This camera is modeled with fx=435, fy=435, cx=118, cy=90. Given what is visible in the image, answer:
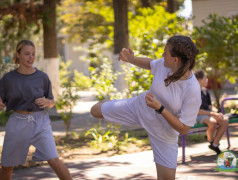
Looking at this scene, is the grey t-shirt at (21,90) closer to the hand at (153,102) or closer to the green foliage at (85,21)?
the hand at (153,102)

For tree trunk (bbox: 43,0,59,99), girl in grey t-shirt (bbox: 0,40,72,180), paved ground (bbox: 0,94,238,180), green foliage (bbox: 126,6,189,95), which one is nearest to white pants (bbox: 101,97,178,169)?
girl in grey t-shirt (bbox: 0,40,72,180)

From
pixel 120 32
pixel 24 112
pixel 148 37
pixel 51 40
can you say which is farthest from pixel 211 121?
pixel 51 40

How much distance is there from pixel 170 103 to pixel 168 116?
19cm

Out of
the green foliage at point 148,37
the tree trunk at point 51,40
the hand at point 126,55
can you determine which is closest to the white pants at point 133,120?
the hand at point 126,55

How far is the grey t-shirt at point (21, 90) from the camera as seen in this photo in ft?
15.0

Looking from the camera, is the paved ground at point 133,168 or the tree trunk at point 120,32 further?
the tree trunk at point 120,32

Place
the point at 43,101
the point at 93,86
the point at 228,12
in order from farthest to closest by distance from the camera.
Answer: the point at 228,12 < the point at 93,86 < the point at 43,101

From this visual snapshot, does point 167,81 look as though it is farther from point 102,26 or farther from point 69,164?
point 102,26

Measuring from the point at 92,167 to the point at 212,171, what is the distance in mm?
1797

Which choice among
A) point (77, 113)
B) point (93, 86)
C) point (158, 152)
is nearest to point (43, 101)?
point (158, 152)

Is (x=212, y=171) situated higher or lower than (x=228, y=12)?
lower

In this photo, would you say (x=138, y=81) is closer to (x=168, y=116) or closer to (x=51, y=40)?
(x=168, y=116)

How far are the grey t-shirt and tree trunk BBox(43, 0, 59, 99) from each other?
31.6 feet

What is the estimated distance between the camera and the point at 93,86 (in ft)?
29.3
